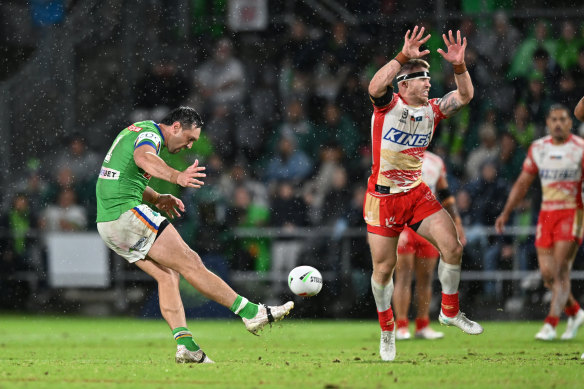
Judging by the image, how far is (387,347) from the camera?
28.7 ft

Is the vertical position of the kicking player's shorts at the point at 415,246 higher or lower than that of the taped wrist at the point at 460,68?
lower

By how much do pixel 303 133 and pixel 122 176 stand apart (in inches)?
342

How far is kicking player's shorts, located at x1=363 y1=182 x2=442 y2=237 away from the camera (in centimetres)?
874

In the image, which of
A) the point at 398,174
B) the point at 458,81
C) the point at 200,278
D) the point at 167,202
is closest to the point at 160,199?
the point at 167,202

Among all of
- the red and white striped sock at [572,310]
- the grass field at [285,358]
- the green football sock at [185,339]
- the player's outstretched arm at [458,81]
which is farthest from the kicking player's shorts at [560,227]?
the green football sock at [185,339]

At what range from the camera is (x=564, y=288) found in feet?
38.4

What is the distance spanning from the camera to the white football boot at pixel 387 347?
872cm

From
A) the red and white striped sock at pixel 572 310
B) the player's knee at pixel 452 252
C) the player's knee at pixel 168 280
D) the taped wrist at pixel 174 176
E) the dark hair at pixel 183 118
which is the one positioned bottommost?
the red and white striped sock at pixel 572 310

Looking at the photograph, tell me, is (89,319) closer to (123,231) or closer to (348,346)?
(348,346)

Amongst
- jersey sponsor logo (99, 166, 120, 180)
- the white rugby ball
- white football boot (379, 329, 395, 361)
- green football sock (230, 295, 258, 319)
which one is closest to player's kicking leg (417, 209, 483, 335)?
white football boot (379, 329, 395, 361)

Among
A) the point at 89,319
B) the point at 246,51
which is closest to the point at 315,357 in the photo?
the point at 89,319

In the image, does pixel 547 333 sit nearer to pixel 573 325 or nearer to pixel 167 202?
pixel 573 325

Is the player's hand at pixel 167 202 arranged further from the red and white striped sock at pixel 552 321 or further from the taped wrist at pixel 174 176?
the red and white striped sock at pixel 552 321

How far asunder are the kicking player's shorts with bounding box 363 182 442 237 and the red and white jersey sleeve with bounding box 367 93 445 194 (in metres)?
0.08
